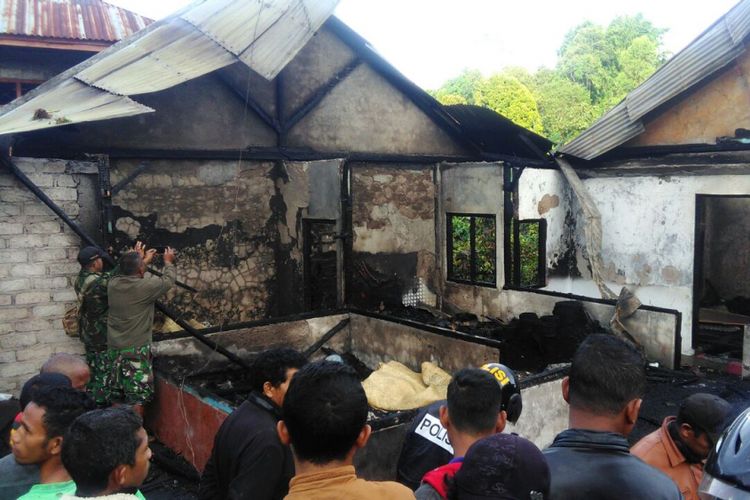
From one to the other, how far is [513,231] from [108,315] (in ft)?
22.8

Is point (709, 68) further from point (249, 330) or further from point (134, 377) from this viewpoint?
point (134, 377)

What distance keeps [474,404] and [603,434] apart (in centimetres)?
52

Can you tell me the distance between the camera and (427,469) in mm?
3031

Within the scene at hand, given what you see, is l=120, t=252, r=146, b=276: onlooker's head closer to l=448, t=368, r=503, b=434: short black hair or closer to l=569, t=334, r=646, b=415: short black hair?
l=448, t=368, r=503, b=434: short black hair

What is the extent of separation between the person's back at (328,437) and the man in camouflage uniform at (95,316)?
14.5 ft

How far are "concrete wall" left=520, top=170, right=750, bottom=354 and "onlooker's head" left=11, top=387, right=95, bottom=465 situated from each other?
29.1 feet

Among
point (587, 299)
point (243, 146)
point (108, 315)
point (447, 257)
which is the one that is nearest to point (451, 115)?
point (447, 257)

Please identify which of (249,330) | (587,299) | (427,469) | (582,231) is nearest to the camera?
(427,469)

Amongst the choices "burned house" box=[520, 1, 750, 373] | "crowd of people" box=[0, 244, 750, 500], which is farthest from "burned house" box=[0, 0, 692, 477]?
"crowd of people" box=[0, 244, 750, 500]

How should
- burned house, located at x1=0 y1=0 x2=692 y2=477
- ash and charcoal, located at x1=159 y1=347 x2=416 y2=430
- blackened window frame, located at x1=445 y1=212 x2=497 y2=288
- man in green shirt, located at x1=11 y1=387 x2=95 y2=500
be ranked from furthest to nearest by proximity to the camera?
blackened window frame, located at x1=445 y1=212 x2=497 y2=288 → burned house, located at x1=0 y1=0 x2=692 y2=477 → ash and charcoal, located at x1=159 y1=347 x2=416 y2=430 → man in green shirt, located at x1=11 y1=387 x2=95 y2=500

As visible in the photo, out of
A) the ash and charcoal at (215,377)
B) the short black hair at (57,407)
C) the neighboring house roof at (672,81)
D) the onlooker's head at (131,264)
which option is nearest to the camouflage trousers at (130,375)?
the ash and charcoal at (215,377)

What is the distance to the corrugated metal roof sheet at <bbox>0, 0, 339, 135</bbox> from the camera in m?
7.28

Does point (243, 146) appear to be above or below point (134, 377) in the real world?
above

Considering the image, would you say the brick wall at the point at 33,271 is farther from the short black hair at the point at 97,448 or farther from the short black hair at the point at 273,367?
the short black hair at the point at 97,448
